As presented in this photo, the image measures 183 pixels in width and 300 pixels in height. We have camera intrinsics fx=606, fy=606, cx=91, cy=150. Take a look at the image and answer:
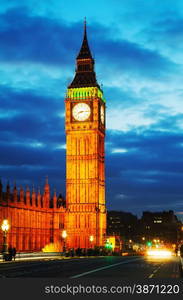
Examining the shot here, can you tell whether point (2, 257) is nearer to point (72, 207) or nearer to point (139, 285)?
point (139, 285)

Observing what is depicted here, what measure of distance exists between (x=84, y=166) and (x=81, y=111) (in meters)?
9.96

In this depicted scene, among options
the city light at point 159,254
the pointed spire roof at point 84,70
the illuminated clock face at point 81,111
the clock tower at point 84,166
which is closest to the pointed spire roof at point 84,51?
the pointed spire roof at point 84,70

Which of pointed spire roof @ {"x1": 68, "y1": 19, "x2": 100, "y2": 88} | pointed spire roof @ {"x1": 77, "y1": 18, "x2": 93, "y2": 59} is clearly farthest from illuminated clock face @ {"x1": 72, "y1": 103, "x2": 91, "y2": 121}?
pointed spire roof @ {"x1": 77, "y1": 18, "x2": 93, "y2": 59}

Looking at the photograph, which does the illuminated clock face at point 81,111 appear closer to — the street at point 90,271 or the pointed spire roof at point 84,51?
the pointed spire roof at point 84,51

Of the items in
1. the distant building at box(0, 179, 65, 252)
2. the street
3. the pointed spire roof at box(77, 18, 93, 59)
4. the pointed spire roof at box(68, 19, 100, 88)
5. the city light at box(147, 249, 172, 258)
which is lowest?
the city light at box(147, 249, 172, 258)

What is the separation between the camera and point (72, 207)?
106 metres

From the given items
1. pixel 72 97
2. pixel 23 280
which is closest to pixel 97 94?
pixel 72 97

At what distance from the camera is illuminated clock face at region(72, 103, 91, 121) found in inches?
4247

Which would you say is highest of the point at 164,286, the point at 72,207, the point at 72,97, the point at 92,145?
the point at 72,97

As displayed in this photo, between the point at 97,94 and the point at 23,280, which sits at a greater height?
the point at 97,94

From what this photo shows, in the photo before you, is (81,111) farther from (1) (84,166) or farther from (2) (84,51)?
(2) (84,51)

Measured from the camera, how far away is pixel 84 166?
107m

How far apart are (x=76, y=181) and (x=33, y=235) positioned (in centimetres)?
1348

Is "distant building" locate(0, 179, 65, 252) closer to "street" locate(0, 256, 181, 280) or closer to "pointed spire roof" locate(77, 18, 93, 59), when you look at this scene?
"pointed spire roof" locate(77, 18, 93, 59)
